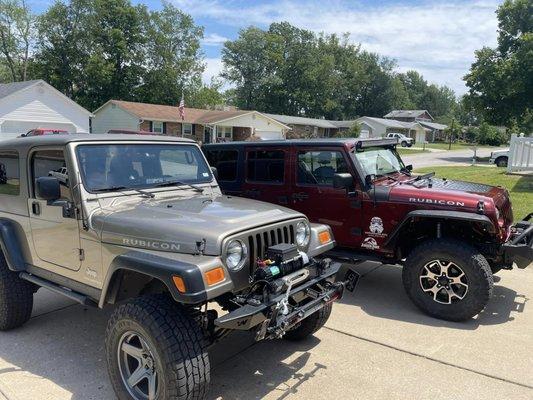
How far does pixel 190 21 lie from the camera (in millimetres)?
60312

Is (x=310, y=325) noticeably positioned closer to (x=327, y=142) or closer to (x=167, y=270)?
(x=167, y=270)

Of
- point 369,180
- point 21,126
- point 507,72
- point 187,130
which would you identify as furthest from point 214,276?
point 187,130

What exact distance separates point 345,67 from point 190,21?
30.7 m

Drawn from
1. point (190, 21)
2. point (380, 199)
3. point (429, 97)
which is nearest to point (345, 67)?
point (190, 21)

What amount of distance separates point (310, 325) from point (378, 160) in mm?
2554

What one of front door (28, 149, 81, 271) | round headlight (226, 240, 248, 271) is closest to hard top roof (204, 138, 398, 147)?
round headlight (226, 240, 248, 271)

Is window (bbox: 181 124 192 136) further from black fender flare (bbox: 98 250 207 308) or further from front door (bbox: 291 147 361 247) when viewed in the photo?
black fender flare (bbox: 98 250 207 308)

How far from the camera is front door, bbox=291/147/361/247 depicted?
555cm

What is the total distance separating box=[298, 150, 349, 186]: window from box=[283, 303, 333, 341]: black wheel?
198cm

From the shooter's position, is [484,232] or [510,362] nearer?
[510,362]

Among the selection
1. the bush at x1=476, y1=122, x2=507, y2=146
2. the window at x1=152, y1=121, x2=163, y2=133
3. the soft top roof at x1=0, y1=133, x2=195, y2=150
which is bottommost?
the soft top roof at x1=0, y1=133, x2=195, y2=150

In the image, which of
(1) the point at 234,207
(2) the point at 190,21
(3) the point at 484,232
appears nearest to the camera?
(1) the point at 234,207

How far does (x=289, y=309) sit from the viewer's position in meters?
3.26

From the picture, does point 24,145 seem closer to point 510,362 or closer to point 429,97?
point 510,362
